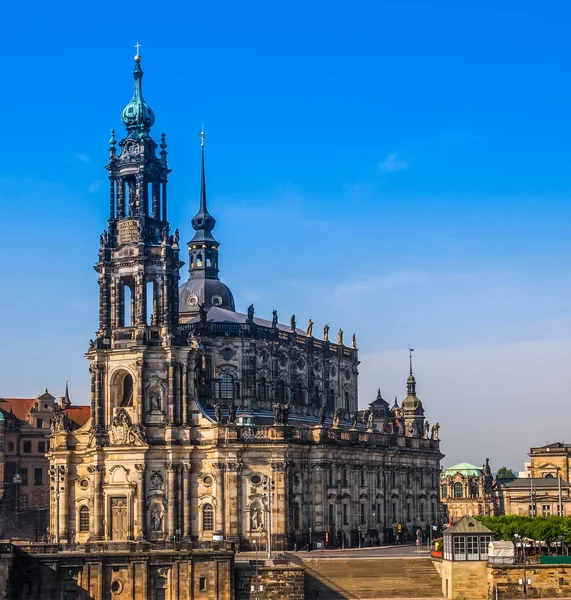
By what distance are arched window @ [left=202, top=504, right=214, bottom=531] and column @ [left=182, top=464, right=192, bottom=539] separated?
1.18 metres

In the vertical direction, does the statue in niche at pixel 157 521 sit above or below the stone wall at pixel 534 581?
above

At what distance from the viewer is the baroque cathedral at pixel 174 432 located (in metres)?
108

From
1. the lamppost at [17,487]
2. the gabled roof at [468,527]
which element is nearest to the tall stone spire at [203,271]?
the lamppost at [17,487]

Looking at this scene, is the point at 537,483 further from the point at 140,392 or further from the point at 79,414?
the point at 140,392

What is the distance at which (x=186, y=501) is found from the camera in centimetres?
10825

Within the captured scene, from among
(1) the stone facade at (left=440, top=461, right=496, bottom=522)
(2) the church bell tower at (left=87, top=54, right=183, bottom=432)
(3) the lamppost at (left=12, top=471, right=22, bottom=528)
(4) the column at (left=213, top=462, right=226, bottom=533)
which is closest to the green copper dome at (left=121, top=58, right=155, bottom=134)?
(2) the church bell tower at (left=87, top=54, right=183, bottom=432)

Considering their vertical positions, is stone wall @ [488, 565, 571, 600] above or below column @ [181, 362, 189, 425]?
below

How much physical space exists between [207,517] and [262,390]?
15.9 m

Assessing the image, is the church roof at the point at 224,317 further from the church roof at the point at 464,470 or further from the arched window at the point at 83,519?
the church roof at the point at 464,470

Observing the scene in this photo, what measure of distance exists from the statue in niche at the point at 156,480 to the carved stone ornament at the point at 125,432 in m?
2.66

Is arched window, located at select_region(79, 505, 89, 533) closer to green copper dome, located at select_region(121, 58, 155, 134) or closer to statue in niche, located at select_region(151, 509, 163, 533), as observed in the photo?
statue in niche, located at select_region(151, 509, 163, 533)

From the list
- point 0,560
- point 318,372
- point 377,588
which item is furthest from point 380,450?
point 0,560

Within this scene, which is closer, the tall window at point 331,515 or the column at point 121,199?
the column at point 121,199

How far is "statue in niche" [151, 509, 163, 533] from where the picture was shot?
10794 cm
